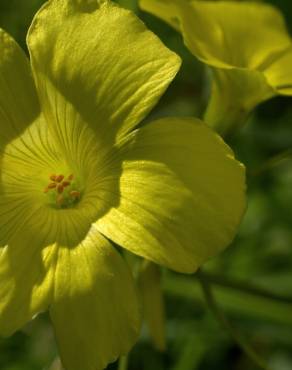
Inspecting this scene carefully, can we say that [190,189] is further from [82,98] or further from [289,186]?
[289,186]

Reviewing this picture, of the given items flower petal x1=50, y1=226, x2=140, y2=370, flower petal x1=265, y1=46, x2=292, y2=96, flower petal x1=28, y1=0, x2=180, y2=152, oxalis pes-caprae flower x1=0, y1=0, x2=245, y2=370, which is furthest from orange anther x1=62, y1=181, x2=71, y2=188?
flower petal x1=265, y1=46, x2=292, y2=96

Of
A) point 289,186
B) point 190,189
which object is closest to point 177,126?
point 190,189

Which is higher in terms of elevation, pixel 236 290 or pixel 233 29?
pixel 233 29

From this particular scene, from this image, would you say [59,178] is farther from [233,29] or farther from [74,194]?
[233,29]

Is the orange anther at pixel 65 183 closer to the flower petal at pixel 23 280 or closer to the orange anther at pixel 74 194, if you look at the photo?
the orange anther at pixel 74 194

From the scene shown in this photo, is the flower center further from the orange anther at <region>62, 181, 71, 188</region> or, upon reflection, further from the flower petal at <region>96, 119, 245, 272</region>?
the flower petal at <region>96, 119, 245, 272</region>

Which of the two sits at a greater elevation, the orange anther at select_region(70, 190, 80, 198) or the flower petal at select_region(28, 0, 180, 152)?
the flower petal at select_region(28, 0, 180, 152)

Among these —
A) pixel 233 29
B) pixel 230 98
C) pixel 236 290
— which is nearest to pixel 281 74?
pixel 230 98
